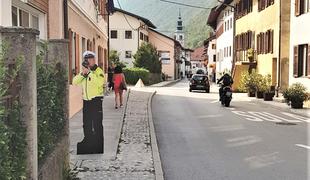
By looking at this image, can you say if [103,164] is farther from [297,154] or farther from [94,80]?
[297,154]

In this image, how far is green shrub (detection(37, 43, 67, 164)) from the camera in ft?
17.0

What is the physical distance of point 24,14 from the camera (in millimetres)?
10922

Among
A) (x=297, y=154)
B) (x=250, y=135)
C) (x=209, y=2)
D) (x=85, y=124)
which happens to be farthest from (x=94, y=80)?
(x=209, y=2)

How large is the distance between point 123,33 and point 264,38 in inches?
1491

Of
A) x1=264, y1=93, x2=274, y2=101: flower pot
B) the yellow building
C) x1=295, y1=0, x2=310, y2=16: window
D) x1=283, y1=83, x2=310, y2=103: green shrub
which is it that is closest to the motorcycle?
x1=283, y1=83, x2=310, y2=103: green shrub

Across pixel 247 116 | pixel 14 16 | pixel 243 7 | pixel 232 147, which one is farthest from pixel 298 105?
pixel 243 7

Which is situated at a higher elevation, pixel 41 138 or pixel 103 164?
pixel 41 138

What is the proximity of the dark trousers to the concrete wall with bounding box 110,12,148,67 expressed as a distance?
192 ft

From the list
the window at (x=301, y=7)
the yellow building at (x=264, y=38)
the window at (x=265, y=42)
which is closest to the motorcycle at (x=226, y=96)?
the window at (x=301, y=7)

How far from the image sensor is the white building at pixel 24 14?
27.3 ft

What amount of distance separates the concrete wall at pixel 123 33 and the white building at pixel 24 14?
54603 mm

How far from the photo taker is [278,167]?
830 cm

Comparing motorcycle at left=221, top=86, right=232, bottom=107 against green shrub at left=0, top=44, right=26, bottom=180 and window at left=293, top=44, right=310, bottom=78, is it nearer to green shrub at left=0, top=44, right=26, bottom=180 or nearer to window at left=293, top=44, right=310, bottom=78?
window at left=293, top=44, right=310, bottom=78

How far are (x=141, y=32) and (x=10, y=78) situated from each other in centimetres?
6614
